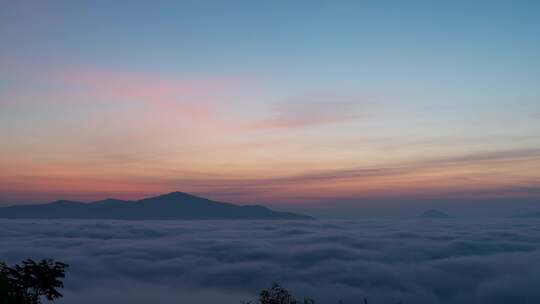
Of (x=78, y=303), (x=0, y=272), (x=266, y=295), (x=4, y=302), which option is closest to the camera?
(x=4, y=302)

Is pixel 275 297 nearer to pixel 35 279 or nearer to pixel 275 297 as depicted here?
pixel 275 297

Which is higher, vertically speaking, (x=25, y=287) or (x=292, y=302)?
(x=25, y=287)

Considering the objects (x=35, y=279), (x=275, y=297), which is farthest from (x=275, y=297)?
(x=35, y=279)

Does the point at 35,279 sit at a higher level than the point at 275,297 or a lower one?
higher

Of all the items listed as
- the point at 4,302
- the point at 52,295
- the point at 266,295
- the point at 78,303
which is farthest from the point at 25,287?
the point at 78,303

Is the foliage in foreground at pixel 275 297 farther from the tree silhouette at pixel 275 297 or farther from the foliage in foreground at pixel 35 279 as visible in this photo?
the foliage in foreground at pixel 35 279

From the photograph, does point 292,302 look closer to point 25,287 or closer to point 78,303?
point 25,287

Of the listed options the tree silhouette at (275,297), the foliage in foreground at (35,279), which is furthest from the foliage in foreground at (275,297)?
the foliage in foreground at (35,279)

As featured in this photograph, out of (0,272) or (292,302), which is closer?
(0,272)

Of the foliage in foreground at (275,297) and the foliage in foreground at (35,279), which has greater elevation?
the foliage in foreground at (35,279)

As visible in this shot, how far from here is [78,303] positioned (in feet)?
645

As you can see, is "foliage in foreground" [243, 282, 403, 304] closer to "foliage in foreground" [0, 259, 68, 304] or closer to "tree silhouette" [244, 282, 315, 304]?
"tree silhouette" [244, 282, 315, 304]

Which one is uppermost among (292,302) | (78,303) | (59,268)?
(59,268)

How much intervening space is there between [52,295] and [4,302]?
207 inches
